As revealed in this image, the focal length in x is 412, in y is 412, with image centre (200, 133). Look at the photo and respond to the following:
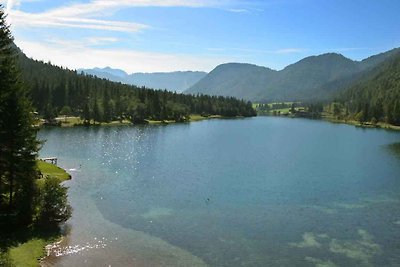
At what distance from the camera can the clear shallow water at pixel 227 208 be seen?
159 feet

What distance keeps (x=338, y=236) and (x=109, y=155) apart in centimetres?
8024

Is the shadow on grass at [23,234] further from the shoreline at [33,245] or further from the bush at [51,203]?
the bush at [51,203]

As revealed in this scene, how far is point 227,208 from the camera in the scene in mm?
68750

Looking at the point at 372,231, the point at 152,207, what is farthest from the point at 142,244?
the point at 372,231

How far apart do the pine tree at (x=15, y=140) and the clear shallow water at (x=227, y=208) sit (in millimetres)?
8035

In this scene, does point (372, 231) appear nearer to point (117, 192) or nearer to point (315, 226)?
point (315, 226)

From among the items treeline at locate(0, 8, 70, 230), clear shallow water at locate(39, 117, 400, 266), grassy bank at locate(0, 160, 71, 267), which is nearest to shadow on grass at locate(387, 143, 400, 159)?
clear shallow water at locate(39, 117, 400, 266)

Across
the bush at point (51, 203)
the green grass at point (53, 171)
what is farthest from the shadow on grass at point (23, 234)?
the green grass at point (53, 171)

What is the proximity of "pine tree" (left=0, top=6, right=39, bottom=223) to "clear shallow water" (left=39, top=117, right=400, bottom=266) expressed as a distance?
8035 millimetres

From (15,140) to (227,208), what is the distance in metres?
34.5

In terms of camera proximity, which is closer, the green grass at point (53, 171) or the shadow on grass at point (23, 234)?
the shadow on grass at point (23, 234)

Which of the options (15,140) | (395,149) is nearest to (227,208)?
(15,140)

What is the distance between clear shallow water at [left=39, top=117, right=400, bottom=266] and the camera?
48562mm

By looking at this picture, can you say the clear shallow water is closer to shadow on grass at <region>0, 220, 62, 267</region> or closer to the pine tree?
shadow on grass at <region>0, 220, 62, 267</region>
